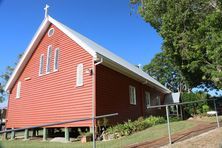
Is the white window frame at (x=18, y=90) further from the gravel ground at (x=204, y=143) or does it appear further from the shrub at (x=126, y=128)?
the gravel ground at (x=204, y=143)

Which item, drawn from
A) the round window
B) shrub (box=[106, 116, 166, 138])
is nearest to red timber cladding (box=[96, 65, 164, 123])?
shrub (box=[106, 116, 166, 138])

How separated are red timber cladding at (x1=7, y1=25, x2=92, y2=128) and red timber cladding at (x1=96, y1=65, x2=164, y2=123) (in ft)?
2.24

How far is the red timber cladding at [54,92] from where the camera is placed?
1423cm

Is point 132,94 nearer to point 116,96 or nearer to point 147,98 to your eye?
point 116,96

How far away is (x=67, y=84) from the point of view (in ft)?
49.7

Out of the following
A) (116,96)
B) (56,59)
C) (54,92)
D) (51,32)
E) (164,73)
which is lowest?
(116,96)

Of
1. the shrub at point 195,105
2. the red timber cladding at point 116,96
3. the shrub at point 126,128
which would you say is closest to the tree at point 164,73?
the shrub at point 195,105

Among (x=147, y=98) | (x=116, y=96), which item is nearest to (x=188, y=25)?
(x=116, y=96)

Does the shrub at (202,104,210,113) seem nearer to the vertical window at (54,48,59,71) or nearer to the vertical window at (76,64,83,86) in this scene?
the vertical window at (76,64,83,86)

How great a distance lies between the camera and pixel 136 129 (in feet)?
43.5

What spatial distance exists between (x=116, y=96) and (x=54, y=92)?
388 cm

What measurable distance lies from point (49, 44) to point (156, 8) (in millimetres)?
7489

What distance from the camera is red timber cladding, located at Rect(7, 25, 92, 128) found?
14.2m

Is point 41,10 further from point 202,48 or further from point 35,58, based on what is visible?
point 202,48
